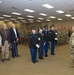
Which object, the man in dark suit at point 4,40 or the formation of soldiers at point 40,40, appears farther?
the man in dark suit at point 4,40

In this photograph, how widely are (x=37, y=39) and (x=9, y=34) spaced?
120 cm

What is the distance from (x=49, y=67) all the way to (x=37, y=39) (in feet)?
3.91

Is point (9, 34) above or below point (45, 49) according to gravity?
above

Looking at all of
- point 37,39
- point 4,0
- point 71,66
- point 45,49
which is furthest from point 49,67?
point 4,0

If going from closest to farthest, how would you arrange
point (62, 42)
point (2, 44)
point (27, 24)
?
point (2, 44), point (62, 42), point (27, 24)

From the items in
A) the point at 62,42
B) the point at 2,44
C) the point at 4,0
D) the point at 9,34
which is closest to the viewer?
the point at 2,44

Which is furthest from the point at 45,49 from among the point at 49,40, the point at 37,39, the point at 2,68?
the point at 2,68

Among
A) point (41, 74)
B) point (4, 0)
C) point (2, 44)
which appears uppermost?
point (4, 0)

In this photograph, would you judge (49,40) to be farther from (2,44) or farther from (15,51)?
(2,44)

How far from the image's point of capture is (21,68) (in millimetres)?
5359

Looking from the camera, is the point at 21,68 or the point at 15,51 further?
the point at 15,51

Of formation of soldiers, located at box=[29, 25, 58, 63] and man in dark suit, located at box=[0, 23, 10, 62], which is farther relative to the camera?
man in dark suit, located at box=[0, 23, 10, 62]

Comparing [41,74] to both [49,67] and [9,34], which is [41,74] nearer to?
[49,67]

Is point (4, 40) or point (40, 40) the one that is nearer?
point (4, 40)
